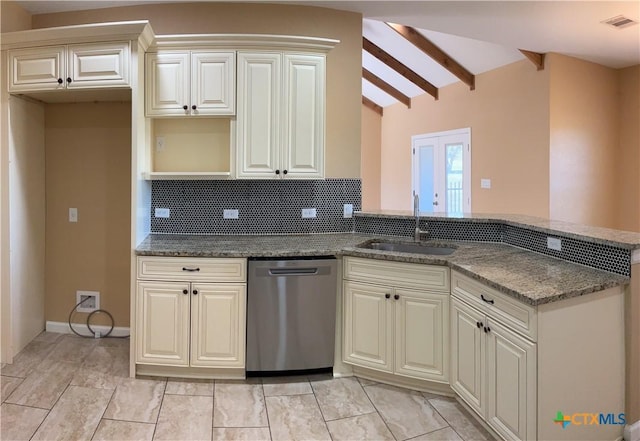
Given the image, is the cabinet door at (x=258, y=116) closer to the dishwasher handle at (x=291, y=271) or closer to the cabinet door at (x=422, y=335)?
the dishwasher handle at (x=291, y=271)

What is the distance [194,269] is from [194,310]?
257 millimetres

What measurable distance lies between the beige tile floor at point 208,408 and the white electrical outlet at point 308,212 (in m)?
1.22

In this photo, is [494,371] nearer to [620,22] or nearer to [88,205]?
[88,205]

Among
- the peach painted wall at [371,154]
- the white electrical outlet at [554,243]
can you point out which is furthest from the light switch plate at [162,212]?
the peach painted wall at [371,154]

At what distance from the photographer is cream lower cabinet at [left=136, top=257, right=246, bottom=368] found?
2.47m

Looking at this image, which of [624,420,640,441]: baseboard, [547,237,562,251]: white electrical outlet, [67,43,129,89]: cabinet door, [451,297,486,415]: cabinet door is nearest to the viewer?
[624,420,640,441]: baseboard

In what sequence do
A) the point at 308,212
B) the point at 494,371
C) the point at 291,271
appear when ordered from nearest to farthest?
the point at 494,371
the point at 291,271
the point at 308,212

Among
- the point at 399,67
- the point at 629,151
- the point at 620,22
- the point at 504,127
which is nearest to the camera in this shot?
the point at 620,22

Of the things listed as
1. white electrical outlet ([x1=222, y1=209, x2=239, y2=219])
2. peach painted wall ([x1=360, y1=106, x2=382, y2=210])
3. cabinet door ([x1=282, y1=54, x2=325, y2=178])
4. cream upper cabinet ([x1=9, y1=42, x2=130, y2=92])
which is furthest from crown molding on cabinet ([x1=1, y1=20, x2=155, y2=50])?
peach painted wall ([x1=360, y1=106, x2=382, y2=210])

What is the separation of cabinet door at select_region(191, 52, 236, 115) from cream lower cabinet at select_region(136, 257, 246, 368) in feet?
3.46

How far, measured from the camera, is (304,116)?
286 cm

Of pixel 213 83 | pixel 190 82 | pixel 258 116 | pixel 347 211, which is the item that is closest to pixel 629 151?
pixel 347 211

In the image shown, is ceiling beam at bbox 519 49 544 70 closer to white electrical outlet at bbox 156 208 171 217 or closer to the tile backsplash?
the tile backsplash

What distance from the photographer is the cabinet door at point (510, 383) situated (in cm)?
166
